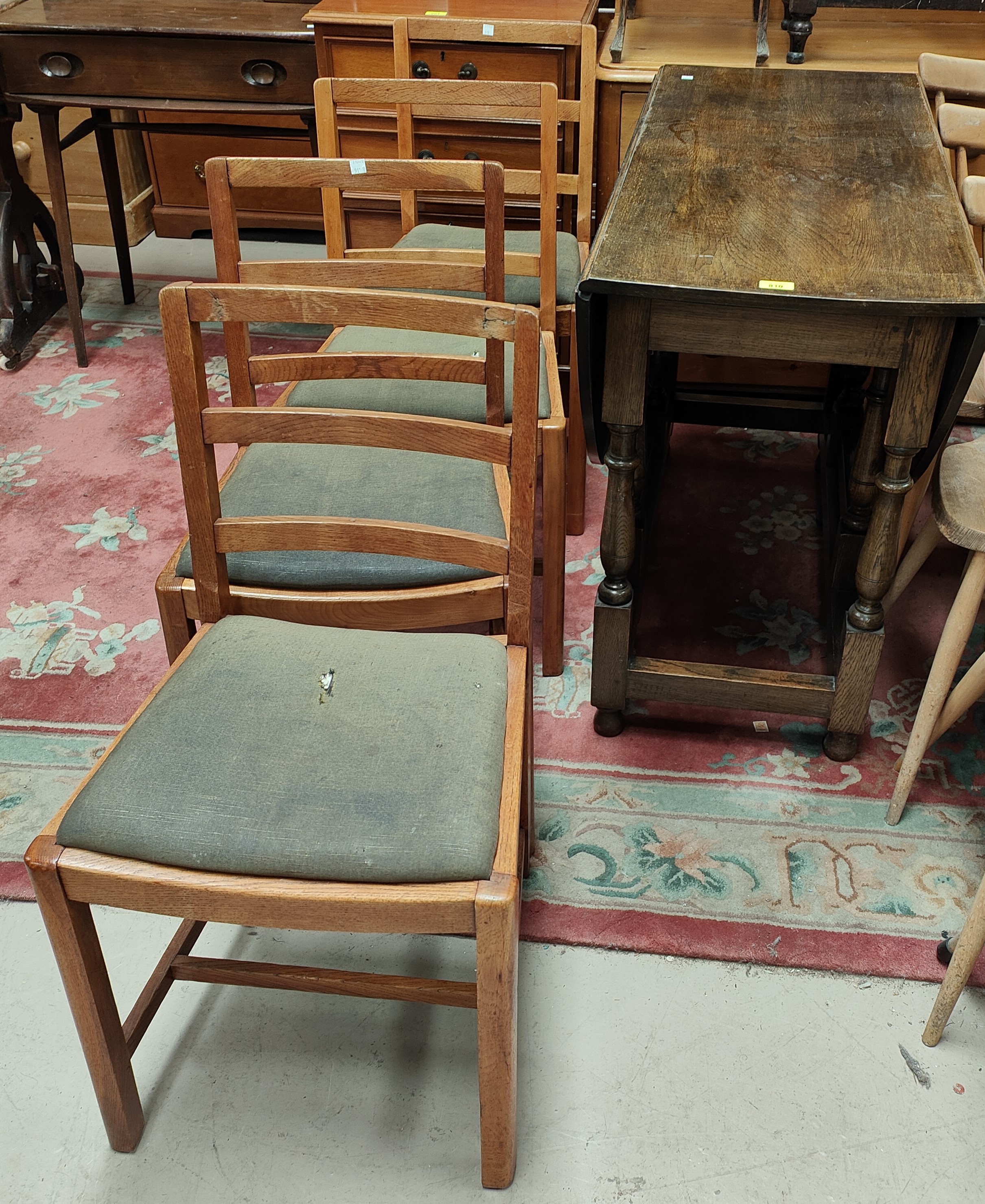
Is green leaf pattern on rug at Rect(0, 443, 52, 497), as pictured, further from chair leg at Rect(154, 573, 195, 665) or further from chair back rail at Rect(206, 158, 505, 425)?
chair leg at Rect(154, 573, 195, 665)

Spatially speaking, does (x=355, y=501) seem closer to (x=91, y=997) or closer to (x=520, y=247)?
(x=91, y=997)

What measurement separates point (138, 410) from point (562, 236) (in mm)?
1254

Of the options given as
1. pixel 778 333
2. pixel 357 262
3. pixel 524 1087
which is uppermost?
pixel 357 262

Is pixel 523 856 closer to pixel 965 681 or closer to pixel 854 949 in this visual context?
pixel 854 949

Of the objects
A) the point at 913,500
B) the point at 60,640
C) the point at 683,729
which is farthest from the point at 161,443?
the point at 913,500

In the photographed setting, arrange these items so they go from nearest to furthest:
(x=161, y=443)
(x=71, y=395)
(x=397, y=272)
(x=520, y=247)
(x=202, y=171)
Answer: (x=397, y=272), (x=520, y=247), (x=161, y=443), (x=71, y=395), (x=202, y=171)

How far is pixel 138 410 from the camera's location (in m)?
2.95

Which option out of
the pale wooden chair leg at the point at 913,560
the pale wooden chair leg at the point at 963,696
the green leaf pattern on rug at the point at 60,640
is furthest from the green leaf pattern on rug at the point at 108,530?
the pale wooden chair leg at the point at 963,696

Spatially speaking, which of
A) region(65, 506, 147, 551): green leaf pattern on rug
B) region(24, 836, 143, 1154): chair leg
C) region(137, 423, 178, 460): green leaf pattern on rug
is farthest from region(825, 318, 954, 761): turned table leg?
region(137, 423, 178, 460): green leaf pattern on rug

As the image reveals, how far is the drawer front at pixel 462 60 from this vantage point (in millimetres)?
2619

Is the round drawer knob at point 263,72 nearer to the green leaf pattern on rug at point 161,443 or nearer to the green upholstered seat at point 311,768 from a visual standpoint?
the green leaf pattern on rug at point 161,443

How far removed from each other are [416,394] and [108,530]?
0.99 meters

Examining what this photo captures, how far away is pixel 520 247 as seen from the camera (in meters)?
2.34

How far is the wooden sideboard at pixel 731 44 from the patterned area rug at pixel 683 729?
2.57ft
